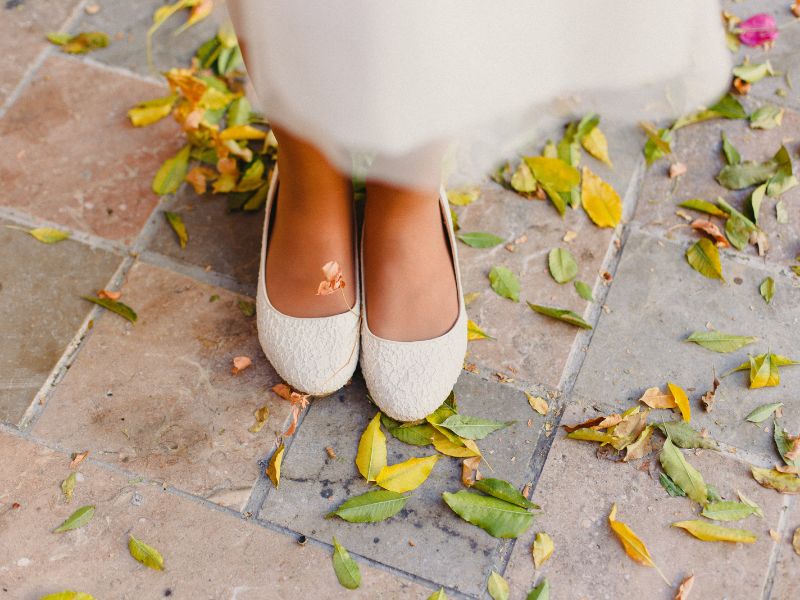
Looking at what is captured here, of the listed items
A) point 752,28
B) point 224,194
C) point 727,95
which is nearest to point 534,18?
point 224,194

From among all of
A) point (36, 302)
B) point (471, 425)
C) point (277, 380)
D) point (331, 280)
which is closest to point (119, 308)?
point (36, 302)

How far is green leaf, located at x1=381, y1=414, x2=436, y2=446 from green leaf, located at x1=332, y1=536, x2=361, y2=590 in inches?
7.4

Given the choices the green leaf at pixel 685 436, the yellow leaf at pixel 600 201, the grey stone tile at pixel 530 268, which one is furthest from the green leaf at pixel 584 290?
the green leaf at pixel 685 436

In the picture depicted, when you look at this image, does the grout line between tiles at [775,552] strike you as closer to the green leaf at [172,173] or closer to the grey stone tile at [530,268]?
the grey stone tile at [530,268]

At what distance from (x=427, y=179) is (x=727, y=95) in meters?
0.88

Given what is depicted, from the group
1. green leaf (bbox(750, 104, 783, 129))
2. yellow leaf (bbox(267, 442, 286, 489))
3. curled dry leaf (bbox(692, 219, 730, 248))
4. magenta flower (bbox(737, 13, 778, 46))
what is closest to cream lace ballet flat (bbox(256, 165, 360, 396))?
yellow leaf (bbox(267, 442, 286, 489))

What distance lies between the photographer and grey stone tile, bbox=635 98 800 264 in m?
1.45

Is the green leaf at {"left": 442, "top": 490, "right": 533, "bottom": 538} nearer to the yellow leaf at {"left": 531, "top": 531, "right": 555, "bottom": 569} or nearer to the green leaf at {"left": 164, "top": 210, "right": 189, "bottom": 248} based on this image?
the yellow leaf at {"left": 531, "top": 531, "right": 555, "bottom": 569}

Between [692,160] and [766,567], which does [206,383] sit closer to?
[766,567]

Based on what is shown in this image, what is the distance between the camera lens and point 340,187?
1131mm

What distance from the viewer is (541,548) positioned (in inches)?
44.7

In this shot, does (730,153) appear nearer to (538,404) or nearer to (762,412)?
(762,412)

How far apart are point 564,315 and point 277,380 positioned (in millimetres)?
491

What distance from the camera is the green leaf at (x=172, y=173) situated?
4.78 ft
